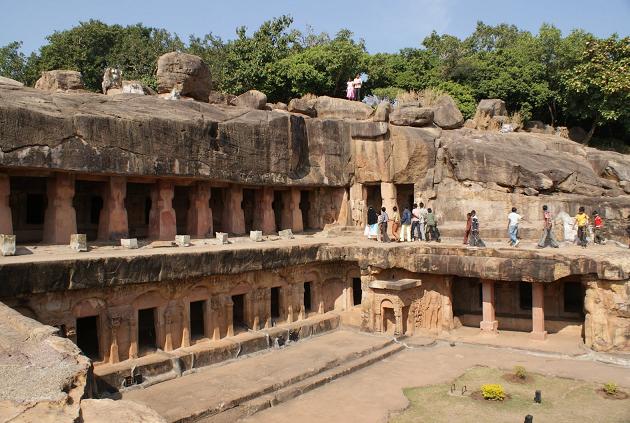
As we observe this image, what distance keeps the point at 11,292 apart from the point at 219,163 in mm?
7849

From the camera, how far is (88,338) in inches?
583

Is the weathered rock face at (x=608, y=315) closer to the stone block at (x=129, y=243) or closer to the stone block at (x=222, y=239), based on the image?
the stone block at (x=222, y=239)

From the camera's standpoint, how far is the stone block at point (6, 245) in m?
11.7

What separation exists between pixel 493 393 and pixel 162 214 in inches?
420

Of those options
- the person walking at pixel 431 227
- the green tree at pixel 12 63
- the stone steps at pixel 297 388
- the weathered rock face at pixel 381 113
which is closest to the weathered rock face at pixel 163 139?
the weathered rock face at pixel 381 113

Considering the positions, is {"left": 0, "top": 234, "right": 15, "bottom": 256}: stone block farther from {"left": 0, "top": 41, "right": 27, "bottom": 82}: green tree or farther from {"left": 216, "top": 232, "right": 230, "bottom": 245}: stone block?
{"left": 0, "top": 41, "right": 27, "bottom": 82}: green tree

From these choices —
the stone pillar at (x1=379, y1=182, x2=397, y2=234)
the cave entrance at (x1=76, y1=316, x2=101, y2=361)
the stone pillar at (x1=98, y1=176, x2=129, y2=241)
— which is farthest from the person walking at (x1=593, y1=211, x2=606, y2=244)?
the cave entrance at (x1=76, y1=316, x2=101, y2=361)

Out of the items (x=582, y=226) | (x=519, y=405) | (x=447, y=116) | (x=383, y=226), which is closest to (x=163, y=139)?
(x=383, y=226)

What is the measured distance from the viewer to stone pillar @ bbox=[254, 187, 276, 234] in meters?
19.9

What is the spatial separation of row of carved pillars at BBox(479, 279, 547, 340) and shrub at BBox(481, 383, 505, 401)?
4782 millimetres

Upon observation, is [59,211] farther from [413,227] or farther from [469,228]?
[469,228]

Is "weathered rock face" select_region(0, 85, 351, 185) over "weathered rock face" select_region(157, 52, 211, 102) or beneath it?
beneath

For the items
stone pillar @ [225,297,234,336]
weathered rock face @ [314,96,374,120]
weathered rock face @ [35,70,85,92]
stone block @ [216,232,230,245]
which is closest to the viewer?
stone pillar @ [225,297,234,336]

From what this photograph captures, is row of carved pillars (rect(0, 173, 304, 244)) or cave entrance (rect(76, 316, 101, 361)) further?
row of carved pillars (rect(0, 173, 304, 244))
